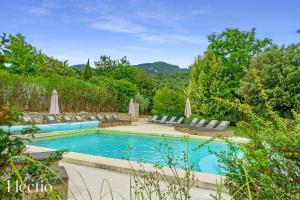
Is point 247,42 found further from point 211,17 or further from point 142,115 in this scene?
point 142,115

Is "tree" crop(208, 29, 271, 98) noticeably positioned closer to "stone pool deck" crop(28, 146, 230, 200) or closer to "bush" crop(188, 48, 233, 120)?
"bush" crop(188, 48, 233, 120)

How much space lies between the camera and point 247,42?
77.3 feet

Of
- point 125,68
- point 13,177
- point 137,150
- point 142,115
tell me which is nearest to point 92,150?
point 137,150

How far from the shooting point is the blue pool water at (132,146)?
36.7 feet

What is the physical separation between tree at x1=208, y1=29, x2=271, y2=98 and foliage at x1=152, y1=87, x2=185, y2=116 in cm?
353

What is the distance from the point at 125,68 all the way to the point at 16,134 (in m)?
32.4

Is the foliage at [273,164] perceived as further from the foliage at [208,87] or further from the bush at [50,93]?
the foliage at [208,87]

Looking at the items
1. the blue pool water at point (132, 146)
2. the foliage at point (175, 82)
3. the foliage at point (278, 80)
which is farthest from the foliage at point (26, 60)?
the foliage at point (278, 80)

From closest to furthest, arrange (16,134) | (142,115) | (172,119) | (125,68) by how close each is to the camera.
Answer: (16,134) < (172,119) < (142,115) < (125,68)

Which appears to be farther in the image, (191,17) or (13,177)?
(191,17)

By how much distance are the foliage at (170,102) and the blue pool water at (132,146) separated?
5.96 meters

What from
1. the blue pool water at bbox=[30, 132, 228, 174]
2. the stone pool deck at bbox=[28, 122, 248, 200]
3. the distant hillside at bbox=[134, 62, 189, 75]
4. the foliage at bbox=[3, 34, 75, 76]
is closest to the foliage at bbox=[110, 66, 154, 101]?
the foliage at bbox=[3, 34, 75, 76]

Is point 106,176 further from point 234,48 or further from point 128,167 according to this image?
point 234,48

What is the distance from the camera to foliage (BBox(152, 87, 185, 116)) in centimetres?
2233
